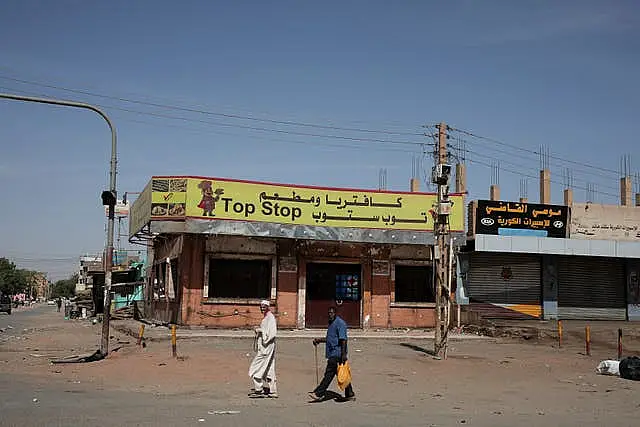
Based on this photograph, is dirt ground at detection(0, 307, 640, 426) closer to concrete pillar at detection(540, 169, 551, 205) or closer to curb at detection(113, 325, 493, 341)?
curb at detection(113, 325, 493, 341)

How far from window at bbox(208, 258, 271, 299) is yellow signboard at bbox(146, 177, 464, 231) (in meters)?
2.08

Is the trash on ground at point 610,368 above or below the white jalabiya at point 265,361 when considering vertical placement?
below

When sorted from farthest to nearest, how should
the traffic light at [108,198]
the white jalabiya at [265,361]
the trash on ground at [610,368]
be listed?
1. the traffic light at [108,198]
2. the trash on ground at [610,368]
3. the white jalabiya at [265,361]

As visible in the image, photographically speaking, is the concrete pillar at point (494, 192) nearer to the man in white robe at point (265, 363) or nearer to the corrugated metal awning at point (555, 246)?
the corrugated metal awning at point (555, 246)

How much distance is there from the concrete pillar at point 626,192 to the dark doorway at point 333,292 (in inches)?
682

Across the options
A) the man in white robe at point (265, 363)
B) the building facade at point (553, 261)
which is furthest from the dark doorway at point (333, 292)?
the man in white robe at point (265, 363)

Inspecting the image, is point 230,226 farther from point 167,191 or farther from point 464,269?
point 464,269

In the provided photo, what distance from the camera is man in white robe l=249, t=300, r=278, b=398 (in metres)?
12.9

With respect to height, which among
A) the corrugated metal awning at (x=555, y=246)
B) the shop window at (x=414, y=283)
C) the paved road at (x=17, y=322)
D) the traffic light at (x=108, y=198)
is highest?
the traffic light at (x=108, y=198)

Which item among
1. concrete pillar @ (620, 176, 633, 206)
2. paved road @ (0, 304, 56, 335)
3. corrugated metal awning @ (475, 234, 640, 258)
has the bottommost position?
paved road @ (0, 304, 56, 335)

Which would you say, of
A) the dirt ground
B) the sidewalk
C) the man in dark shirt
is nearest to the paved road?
the sidewalk

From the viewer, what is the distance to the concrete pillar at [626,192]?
126 ft

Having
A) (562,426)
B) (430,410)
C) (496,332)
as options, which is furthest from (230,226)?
(562,426)

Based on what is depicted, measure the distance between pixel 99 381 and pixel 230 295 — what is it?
13.2 meters
